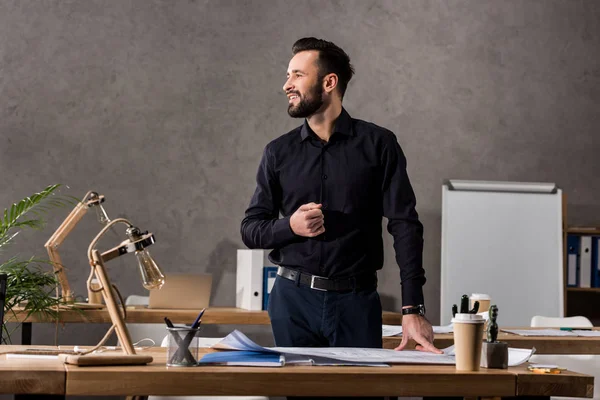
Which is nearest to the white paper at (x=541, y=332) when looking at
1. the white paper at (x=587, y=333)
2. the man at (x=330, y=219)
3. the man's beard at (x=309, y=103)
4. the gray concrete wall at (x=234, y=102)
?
the white paper at (x=587, y=333)

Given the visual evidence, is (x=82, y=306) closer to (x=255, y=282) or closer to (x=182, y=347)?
(x=255, y=282)

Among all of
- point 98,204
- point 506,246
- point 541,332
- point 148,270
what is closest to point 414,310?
point 148,270

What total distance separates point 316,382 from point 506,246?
3.61m

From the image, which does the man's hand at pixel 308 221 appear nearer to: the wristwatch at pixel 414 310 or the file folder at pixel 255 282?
the wristwatch at pixel 414 310

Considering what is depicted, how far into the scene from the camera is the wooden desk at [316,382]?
165 cm

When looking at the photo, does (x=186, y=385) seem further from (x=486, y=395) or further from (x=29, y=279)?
(x=29, y=279)

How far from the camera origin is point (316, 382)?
170 centimetres

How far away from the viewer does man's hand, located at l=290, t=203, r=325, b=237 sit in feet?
7.25

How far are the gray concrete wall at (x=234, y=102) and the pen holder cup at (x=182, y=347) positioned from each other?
10.8 feet

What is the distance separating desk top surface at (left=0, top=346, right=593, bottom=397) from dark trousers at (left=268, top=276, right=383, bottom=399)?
0.49m


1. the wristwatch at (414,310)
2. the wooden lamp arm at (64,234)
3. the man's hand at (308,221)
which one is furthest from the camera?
the wooden lamp arm at (64,234)

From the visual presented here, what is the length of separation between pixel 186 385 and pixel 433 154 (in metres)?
3.93

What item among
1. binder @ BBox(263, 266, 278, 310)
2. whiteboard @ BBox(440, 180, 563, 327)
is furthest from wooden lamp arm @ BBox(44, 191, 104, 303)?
whiteboard @ BBox(440, 180, 563, 327)

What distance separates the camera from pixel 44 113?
16.5 ft
